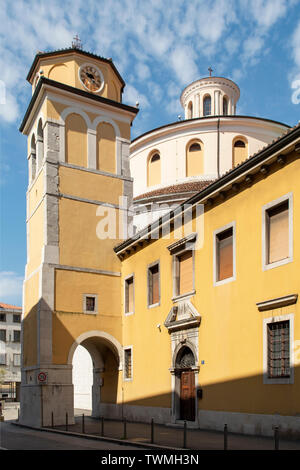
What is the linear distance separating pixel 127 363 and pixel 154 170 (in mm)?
13741

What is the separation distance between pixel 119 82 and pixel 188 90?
8.94 metres

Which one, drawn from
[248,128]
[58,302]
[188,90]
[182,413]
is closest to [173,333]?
[182,413]

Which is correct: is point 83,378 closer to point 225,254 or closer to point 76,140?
point 76,140

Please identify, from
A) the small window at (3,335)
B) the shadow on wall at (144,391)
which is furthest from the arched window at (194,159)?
the small window at (3,335)

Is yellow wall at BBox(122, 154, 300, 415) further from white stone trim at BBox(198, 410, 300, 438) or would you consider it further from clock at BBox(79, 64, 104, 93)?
clock at BBox(79, 64, 104, 93)

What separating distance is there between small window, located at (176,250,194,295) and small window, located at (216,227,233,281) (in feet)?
5.90

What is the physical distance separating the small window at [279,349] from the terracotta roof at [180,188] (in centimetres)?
1577

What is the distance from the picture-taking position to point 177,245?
19.4m

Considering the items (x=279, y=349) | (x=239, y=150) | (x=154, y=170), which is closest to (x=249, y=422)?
(x=279, y=349)

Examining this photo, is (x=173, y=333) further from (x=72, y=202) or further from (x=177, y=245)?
(x=72, y=202)

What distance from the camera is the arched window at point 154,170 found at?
32787 millimetres

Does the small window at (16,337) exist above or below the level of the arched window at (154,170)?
below

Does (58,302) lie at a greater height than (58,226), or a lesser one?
lesser

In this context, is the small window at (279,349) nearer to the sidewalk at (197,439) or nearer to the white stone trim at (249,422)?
the white stone trim at (249,422)
